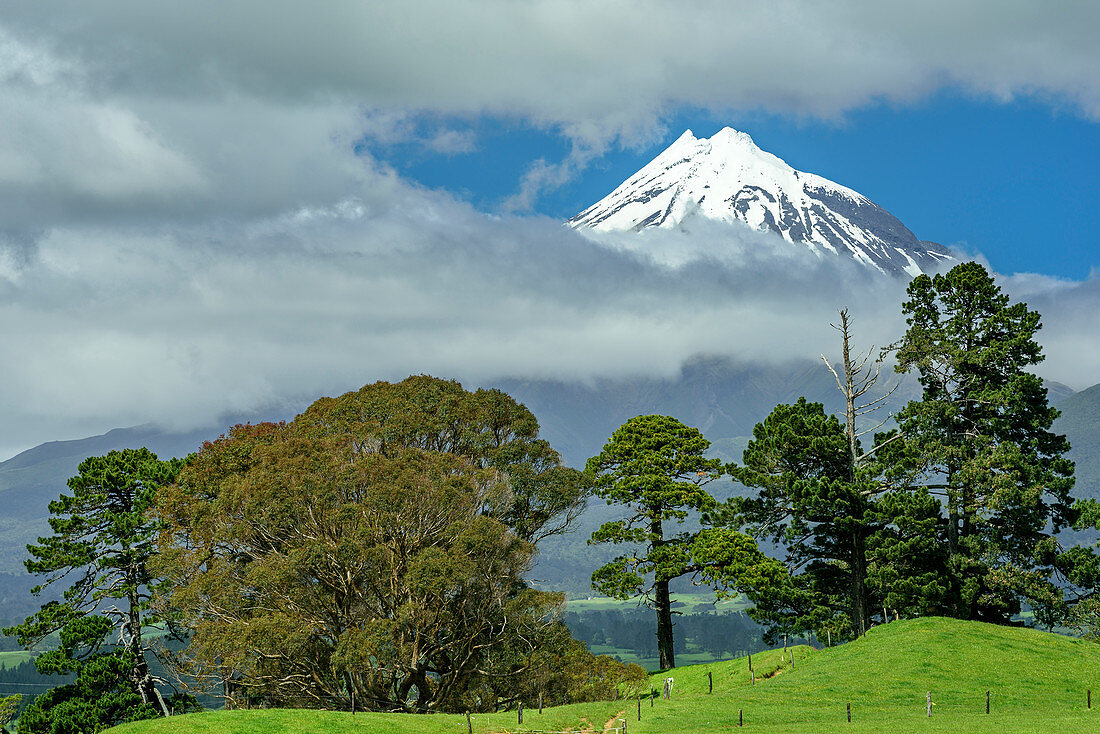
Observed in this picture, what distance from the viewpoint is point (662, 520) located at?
56750 millimetres

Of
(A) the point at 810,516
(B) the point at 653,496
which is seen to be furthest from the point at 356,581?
(A) the point at 810,516

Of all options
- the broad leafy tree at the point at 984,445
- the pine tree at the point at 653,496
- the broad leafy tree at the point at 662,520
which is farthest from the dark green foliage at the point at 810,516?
the broad leafy tree at the point at 984,445

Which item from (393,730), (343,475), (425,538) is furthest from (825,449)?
(393,730)

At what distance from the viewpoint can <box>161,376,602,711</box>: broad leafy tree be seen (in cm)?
4356

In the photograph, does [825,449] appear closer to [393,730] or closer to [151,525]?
[393,730]

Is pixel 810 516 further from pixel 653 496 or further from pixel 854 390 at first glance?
pixel 854 390

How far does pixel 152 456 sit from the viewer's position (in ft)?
198

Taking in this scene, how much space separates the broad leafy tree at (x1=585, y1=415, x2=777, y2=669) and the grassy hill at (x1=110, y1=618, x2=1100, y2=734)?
6.66 m

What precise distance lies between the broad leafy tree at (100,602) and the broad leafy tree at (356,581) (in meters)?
5.91

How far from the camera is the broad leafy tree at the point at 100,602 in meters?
51.5

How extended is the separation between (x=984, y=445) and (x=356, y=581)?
36851 mm

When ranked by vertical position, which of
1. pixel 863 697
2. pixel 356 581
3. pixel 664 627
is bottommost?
pixel 863 697

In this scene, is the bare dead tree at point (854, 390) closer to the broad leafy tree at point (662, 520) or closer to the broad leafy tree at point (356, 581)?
A: the broad leafy tree at point (662, 520)

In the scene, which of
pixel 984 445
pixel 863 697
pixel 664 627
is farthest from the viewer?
pixel 664 627
